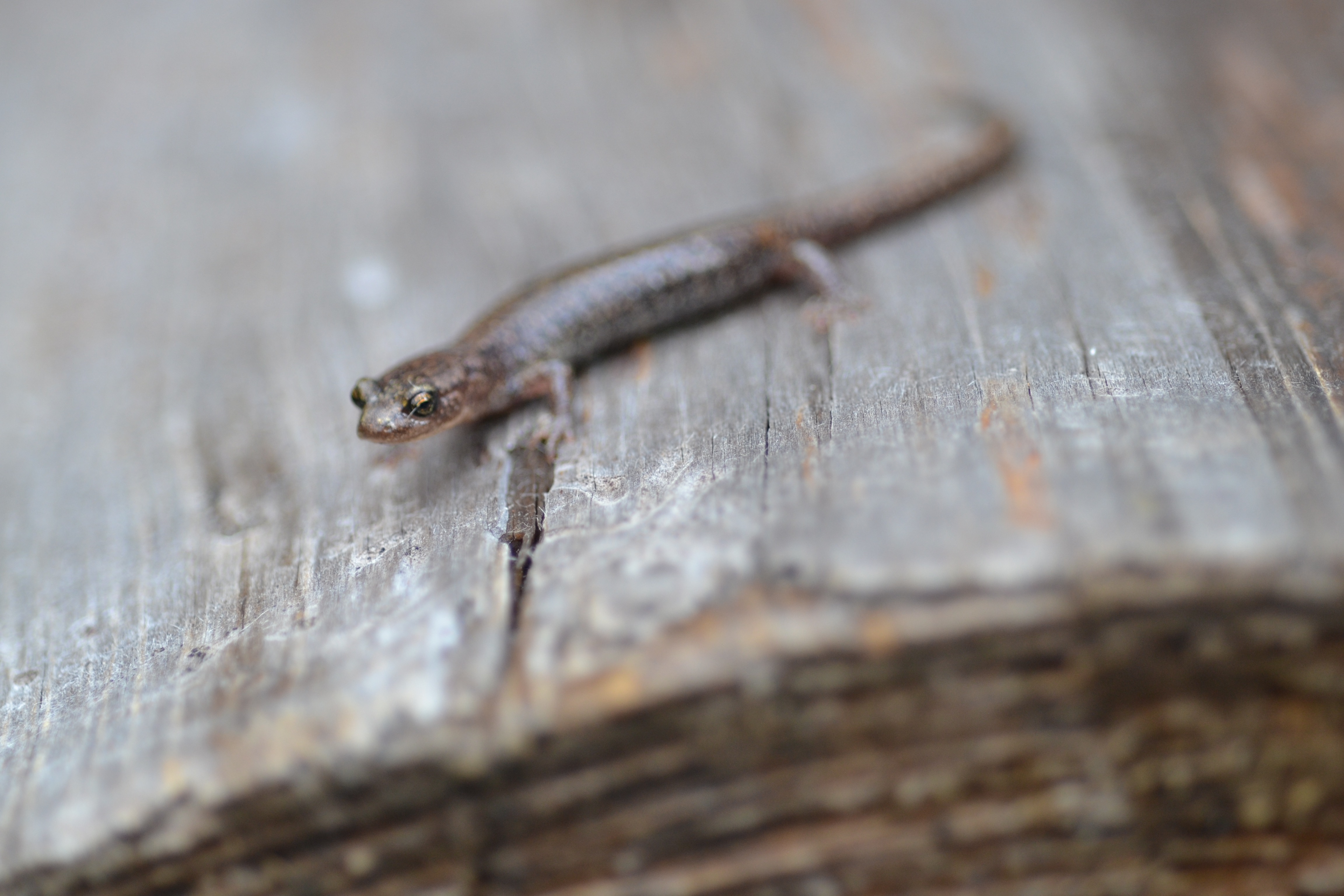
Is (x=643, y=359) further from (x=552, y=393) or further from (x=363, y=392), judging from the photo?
(x=363, y=392)

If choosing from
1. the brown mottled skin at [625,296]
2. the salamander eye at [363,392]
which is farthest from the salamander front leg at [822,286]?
the salamander eye at [363,392]

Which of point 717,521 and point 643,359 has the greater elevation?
point 643,359

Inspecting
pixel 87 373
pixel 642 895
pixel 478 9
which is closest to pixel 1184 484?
pixel 642 895

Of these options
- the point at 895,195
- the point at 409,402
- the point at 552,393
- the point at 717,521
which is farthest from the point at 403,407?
the point at 895,195

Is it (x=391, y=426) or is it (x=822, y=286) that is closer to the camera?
(x=391, y=426)

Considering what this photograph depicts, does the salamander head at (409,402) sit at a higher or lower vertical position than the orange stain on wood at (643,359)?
higher

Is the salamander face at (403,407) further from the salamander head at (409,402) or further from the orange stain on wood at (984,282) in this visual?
the orange stain on wood at (984,282)

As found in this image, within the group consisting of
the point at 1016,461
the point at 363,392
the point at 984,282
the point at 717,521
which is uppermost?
the point at 363,392

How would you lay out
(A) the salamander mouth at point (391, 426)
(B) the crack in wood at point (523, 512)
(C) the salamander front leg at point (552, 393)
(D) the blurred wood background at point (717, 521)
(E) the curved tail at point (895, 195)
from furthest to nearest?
(E) the curved tail at point (895, 195) → (A) the salamander mouth at point (391, 426) → (C) the salamander front leg at point (552, 393) → (B) the crack in wood at point (523, 512) → (D) the blurred wood background at point (717, 521)
